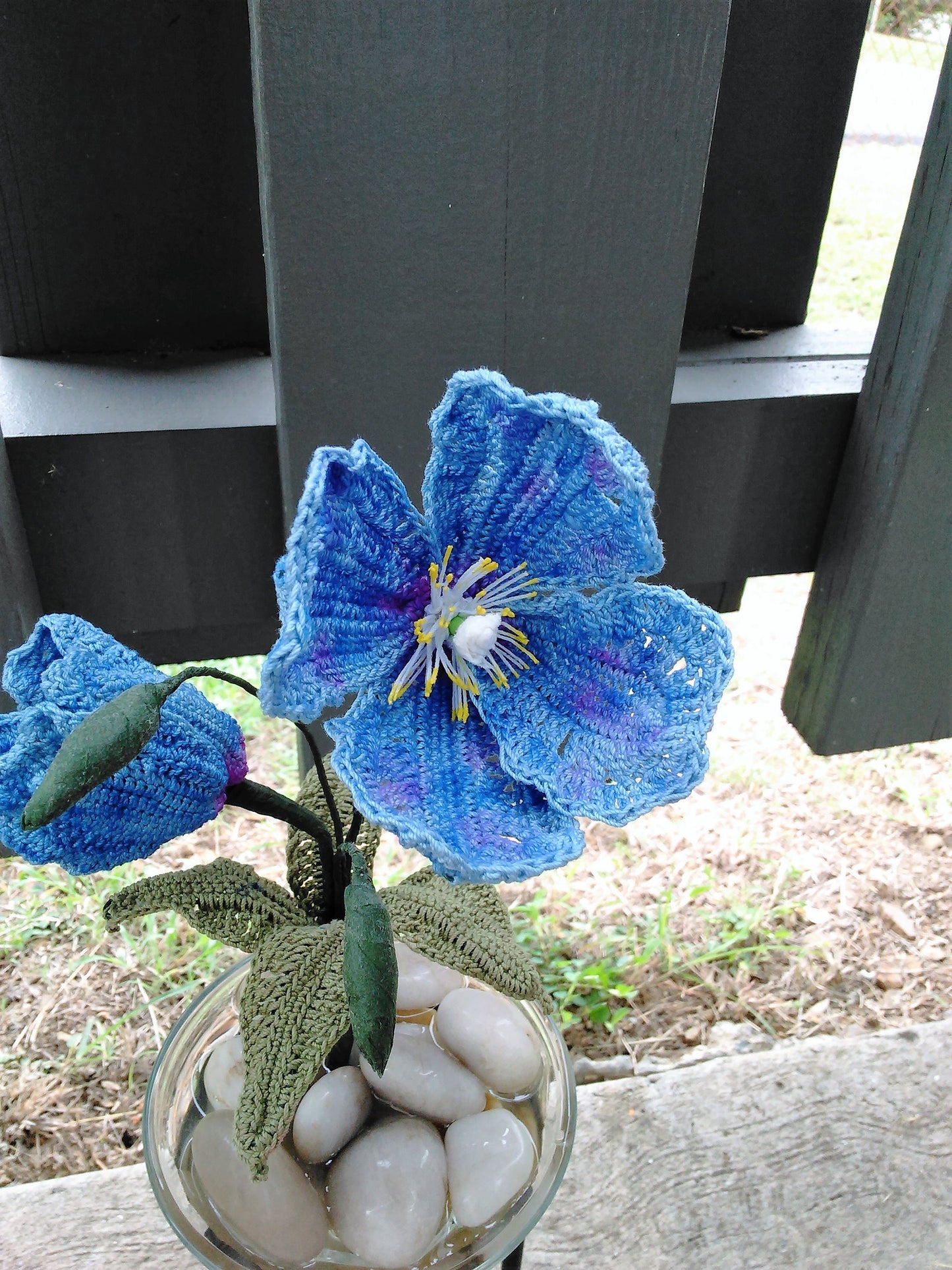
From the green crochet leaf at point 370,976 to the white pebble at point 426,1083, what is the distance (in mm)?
224

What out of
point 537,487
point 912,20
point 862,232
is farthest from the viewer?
point 912,20

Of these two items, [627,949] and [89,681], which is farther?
[627,949]

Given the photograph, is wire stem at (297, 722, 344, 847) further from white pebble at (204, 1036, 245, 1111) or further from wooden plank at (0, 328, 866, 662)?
wooden plank at (0, 328, 866, 662)

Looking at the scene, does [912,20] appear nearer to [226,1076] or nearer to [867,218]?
[867,218]

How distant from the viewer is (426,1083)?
22.6 inches

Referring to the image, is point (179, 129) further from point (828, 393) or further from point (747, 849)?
point (747, 849)

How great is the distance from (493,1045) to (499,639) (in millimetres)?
275

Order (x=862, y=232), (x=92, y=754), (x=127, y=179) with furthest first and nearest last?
(x=862, y=232) < (x=127, y=179) < (x=92, y=754)

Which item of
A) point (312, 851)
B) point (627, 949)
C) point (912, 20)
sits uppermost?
point (912, 20)

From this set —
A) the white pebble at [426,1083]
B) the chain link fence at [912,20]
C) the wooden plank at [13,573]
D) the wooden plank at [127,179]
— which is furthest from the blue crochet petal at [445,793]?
the chain link fence at [912,20]

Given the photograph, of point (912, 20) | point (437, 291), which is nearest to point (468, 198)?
point (437, 291)

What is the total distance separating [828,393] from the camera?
76cm

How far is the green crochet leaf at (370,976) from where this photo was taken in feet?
1.14

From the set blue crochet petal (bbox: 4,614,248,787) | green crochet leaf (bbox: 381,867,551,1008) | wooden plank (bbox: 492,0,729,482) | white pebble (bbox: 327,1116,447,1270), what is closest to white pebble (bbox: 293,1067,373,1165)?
white pebble (bbox: 327,1116,447,1270)
